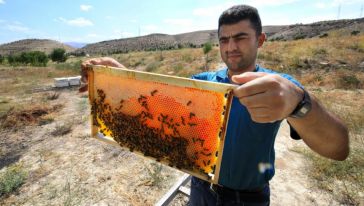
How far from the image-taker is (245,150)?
2289 mm

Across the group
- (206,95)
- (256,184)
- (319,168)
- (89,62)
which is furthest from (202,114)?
(319,168)

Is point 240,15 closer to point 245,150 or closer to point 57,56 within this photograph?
point 245,150

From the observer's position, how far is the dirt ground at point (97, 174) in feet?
17.3

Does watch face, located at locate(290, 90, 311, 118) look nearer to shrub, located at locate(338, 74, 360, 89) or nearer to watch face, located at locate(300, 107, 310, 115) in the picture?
watch face, located at locate(300, 107, 310, 115)

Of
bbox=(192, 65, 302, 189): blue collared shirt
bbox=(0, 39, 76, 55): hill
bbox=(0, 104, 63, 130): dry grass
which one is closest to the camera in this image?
bbox=(192, 65, 302, 189): blue collared shirt

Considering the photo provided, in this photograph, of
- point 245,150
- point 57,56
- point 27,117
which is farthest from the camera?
point 57,56

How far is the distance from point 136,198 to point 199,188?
3.11 meters

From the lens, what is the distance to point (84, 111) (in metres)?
11.4

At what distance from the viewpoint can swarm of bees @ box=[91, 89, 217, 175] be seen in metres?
2.24

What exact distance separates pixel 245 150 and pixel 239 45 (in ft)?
3.92

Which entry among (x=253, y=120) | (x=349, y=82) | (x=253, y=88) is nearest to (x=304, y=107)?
(x=253, y=120)

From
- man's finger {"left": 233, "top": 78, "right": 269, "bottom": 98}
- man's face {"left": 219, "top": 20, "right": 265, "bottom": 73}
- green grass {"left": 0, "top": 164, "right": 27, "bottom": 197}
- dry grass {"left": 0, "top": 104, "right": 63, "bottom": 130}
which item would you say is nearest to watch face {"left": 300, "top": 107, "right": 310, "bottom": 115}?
man's finger {"left": 233, "top": 78, "right": 269, "bottom": 98}

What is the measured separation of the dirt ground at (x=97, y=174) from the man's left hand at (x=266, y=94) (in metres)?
4.12

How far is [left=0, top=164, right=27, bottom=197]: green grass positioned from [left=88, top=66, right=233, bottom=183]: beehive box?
177 inches
